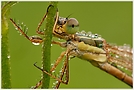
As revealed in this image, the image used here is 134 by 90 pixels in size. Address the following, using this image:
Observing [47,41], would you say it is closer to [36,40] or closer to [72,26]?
[36,40]

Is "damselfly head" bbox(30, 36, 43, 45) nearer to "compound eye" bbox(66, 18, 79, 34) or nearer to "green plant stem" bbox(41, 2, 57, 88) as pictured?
"compound eye" bbox(66, 18, 79, 34)

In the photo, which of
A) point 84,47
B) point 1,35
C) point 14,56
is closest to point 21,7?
point 14,56

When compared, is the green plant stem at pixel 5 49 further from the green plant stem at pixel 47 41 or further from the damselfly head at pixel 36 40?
the damselfly head at pixel 36 40

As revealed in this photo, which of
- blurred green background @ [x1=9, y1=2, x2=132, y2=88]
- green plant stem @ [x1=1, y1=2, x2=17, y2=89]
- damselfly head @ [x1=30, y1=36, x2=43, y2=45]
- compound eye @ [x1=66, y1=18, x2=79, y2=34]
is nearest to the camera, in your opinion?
green plant stem @ [x1=1, y1=2, x2=17, y2=89]

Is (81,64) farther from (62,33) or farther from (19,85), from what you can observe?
(62,33)

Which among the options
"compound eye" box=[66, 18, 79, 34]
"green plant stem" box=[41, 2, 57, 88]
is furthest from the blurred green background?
"green plant stem" box=[41, 2, 57, 88]

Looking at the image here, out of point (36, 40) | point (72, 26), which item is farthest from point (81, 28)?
point (36, 40)

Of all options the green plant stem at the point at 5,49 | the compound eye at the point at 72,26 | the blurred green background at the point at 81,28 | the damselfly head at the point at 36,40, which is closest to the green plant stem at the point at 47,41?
the green plant stem at the point at 5,49
